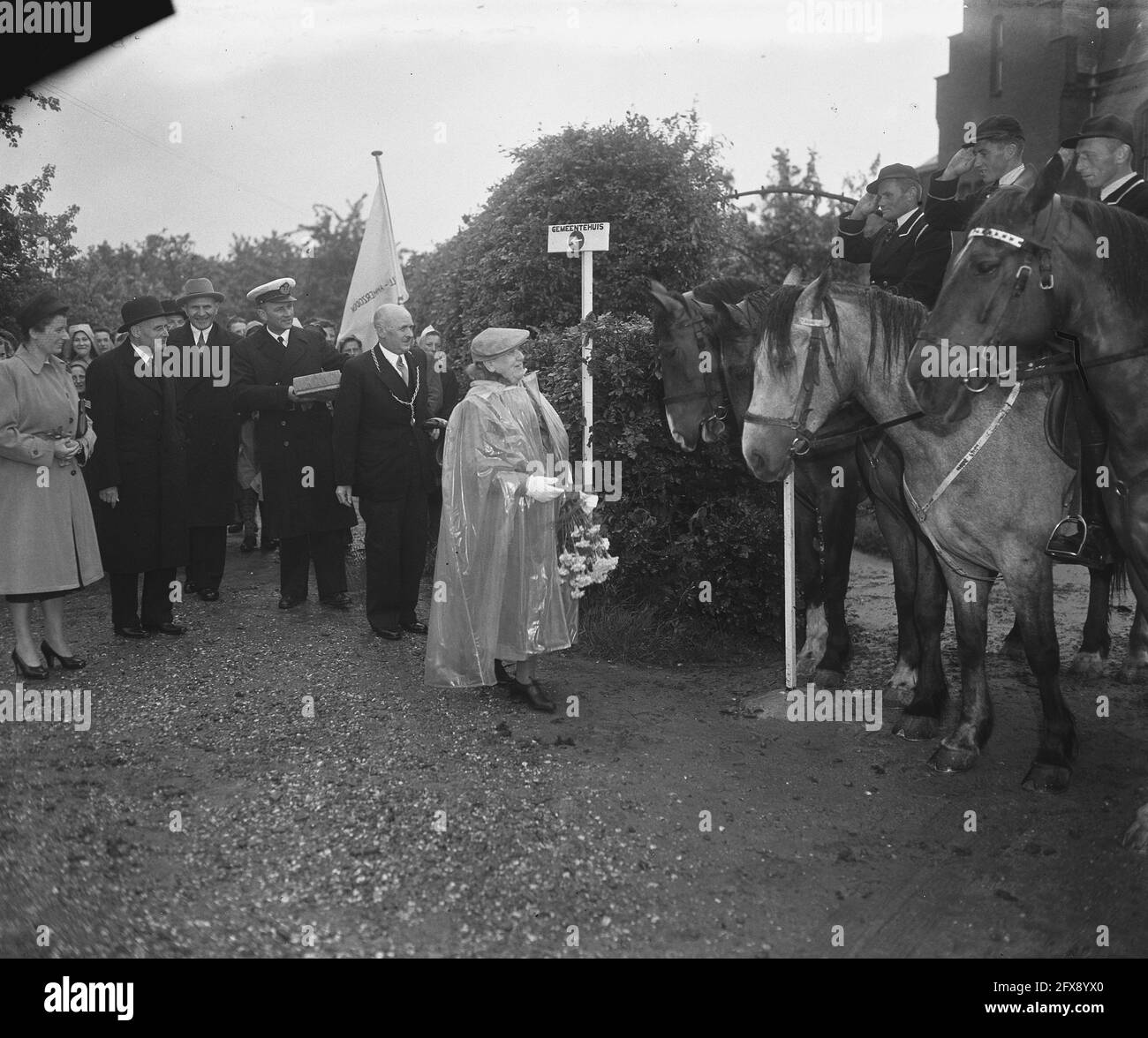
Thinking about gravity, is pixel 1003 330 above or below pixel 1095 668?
above

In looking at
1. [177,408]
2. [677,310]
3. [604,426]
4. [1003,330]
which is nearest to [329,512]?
[177,408]

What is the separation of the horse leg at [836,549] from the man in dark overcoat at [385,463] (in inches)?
119

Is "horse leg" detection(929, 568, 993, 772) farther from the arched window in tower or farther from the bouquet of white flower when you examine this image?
the arched window in tower

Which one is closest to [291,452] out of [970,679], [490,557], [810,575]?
[490,557]

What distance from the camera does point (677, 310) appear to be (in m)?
7.12

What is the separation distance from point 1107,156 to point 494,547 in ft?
13.1

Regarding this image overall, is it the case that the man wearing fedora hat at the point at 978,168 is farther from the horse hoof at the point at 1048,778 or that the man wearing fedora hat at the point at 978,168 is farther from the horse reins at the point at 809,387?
the horse hoof at the point at 1048,778

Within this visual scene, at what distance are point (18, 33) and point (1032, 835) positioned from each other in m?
8.16

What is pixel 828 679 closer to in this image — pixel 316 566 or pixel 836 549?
pixel 836 549

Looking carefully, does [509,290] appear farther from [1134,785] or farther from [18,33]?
[1134,785]

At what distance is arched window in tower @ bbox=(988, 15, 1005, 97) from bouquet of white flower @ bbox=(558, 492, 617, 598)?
19.9 meters

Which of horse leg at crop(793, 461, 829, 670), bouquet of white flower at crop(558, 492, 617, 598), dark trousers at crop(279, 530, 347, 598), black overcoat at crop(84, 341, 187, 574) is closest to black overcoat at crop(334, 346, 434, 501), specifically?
dark trousers at crop(279, 530, 347, 598)

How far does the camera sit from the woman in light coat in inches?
273

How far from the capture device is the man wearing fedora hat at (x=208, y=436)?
29.7 feet
